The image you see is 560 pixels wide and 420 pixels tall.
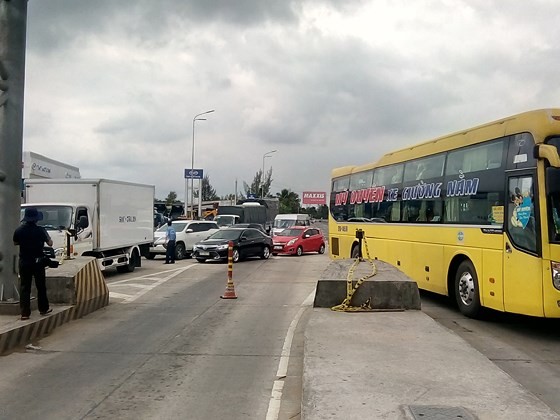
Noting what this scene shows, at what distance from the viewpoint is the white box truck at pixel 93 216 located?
53.1 feet

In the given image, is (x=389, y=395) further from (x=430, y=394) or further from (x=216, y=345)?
(x=216, y=345)

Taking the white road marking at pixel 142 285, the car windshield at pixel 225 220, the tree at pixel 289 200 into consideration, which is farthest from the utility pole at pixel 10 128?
the tree at pixel 289 200

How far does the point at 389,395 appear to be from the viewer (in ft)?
17.6

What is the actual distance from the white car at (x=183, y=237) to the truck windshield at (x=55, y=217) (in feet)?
33.0

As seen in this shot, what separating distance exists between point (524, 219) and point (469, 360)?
337 centimetres

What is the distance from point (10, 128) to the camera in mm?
9750

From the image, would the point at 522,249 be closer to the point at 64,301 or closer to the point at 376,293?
the point at 376,293

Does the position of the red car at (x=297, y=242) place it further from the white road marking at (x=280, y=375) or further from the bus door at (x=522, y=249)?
the bus door at (x=522, y=249)

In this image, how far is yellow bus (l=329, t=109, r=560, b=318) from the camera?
8812 millimetres

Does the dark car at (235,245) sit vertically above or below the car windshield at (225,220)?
below

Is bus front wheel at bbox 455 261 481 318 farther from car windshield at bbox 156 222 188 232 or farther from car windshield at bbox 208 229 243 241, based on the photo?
car windshield at bbox 156 222 188 232

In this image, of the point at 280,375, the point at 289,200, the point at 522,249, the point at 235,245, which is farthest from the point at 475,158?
the point at 289,200

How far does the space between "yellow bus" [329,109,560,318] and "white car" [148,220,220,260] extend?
1374 centimetres

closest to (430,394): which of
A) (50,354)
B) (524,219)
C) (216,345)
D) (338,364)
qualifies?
(338,364)
